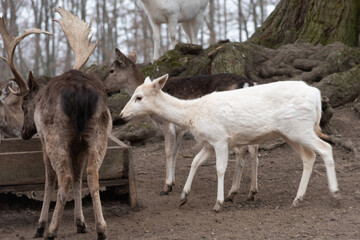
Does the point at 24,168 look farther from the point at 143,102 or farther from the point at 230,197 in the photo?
the point at 230,197

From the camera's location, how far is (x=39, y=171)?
5.90 meters

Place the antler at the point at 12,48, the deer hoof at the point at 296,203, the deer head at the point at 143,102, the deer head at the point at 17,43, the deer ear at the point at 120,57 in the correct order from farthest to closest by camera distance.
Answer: the deer ear at the point at 120,57 < the deer head at the point at 143,102 < the antler at the point at 12,48 < the deer head at the point at 17,43 < the deer hoof at the point at 296,203

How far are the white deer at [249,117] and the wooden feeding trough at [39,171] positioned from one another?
563mm

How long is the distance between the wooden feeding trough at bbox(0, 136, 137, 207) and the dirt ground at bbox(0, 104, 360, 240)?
34 centimetres

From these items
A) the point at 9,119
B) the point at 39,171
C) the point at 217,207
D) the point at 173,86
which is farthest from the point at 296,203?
the point at 9,119

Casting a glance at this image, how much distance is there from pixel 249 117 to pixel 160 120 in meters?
2.10

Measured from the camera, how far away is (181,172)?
8492mm

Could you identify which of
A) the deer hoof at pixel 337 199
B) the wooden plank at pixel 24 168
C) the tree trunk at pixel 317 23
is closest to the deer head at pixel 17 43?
the wooden plank at pixel 24 168

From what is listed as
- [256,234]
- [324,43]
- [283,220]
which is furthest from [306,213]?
[324,43]

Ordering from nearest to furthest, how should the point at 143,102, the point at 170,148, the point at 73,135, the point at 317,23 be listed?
1. the point at 73,135
2. the point at 143,102
3. the point at 170,148
4. the point at 317,23

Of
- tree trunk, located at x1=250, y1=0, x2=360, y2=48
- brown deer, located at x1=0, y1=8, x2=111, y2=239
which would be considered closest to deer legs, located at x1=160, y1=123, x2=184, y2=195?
brown deer, located at x1=0, y1=8, x2=111, y2=239

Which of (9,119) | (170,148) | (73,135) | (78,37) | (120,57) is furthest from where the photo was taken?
(120,57)

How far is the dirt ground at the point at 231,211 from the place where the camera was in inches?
198

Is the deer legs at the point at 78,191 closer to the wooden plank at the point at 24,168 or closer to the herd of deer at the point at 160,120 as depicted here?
the herd of deer at the point at 160,120
